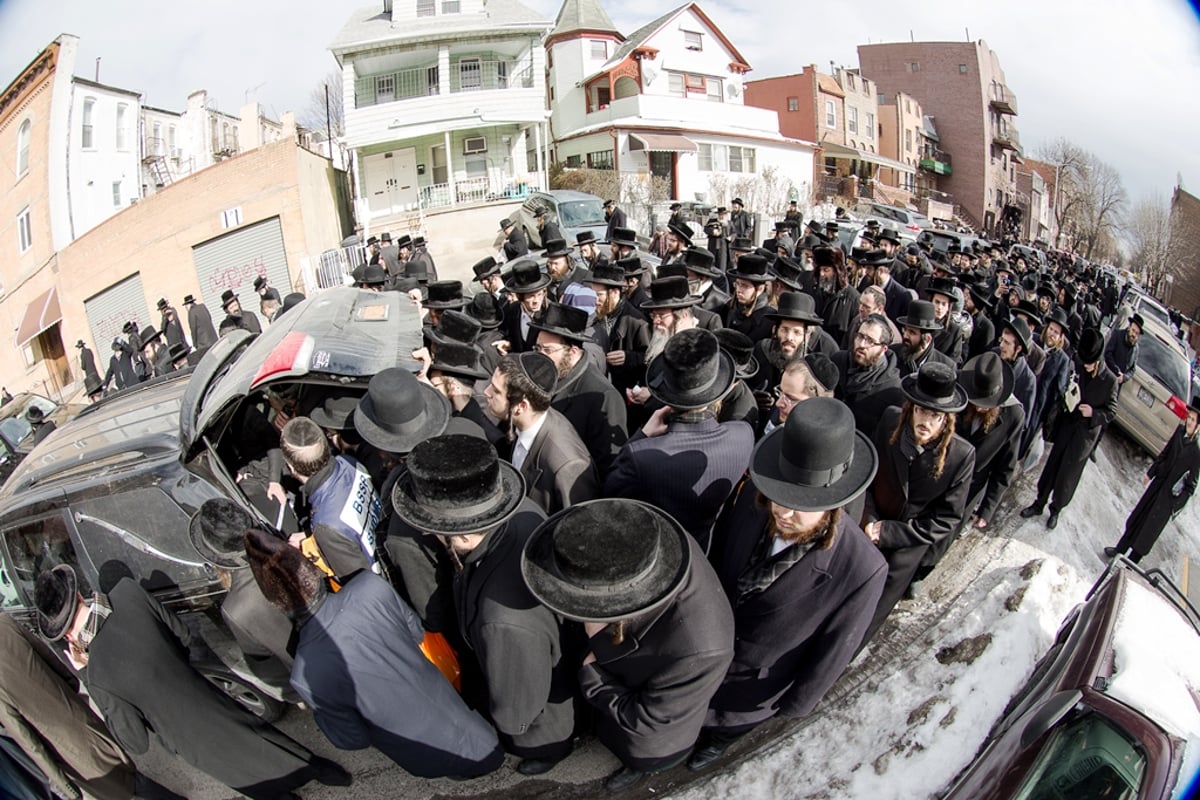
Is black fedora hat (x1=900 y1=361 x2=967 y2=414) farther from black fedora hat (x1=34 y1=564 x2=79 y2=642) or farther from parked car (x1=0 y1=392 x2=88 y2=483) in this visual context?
parked car (x1=0 y1=392 x2=88 y2=483)

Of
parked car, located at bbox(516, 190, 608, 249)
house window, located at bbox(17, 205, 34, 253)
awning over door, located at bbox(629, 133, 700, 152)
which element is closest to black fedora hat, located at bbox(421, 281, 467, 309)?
parked car, located at bbox(516, 190, 608, 249)

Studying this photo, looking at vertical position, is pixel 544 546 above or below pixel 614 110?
below

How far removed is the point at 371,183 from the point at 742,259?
79.9 ft

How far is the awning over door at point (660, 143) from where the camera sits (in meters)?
28.1

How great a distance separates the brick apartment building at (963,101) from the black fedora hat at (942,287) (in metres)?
50.2

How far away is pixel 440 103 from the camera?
79.3ft

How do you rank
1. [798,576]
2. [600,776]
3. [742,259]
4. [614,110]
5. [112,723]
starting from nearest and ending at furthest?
[798,576], [112,723], [600,776], [742,259], [614,110]

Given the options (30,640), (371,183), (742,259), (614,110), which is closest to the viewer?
(30,640)

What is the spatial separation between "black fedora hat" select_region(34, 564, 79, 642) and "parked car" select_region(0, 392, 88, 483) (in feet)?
22.1

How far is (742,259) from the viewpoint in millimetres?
5832

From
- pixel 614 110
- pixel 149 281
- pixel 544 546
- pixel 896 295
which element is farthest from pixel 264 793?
pixel 614 110

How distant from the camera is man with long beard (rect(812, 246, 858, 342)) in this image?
6.57 meters

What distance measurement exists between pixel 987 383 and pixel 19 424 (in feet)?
41.6

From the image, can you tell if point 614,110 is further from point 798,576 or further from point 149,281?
point 798,576
